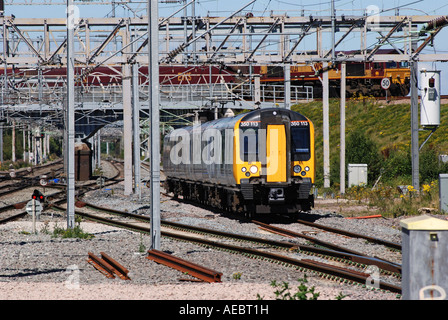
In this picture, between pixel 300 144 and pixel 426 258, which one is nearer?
pixel 426 258

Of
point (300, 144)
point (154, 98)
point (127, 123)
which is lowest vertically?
point (300, 144)

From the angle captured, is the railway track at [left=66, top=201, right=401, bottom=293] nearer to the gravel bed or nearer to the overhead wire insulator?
the gravel bed

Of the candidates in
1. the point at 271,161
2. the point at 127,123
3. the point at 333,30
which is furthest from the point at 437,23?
the point at 127,123

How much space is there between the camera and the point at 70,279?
11047mm

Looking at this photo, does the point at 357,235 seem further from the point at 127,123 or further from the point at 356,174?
the point at 127,123

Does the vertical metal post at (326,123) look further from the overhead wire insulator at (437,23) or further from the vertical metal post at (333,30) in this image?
the overhead wire insulator at (437,23)

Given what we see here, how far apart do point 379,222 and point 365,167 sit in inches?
459

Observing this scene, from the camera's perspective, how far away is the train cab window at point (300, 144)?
2020 centimetres

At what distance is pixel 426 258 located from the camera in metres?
6.75

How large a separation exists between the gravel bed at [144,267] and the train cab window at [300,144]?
80.7 inches

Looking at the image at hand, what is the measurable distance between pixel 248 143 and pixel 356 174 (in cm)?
1255

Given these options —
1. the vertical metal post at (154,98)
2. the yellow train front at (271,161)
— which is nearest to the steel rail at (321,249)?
the yellow train front at (271,161)

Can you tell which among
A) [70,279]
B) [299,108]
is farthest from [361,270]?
[299,108]

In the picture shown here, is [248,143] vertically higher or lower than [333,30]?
lower
